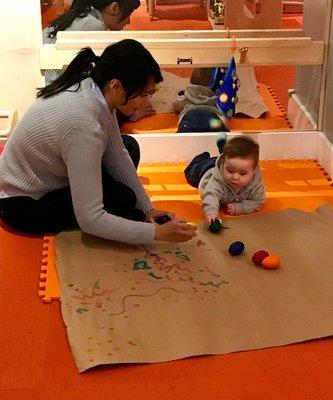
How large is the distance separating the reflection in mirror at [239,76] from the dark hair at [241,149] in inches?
21.2

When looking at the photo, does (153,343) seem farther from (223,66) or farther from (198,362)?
(223,66)

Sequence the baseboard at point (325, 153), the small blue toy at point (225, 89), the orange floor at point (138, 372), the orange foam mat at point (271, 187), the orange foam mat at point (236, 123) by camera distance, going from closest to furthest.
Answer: the orange floor at point (138, 372)
the orange foam mat at point (271, 187)
the baseboard at point (325, 153)
the small blue toy at point (225, 89)
the orange foam mat at point (236, 123)

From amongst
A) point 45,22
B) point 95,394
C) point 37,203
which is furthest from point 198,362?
point 45,22

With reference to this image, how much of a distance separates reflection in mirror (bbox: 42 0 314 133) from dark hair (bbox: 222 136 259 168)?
54cm

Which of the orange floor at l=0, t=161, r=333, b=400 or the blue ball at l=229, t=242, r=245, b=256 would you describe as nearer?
the orange floor at l=0, t=161, r=333, b=400

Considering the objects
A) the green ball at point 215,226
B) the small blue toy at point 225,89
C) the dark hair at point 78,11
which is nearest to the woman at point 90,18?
the dark hair at point 78,11

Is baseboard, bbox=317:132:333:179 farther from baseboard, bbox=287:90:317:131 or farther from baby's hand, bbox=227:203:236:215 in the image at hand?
baby's hand, bbox=227:203:236:215

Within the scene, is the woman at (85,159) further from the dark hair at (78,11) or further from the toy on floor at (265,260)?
the dark hair at (78,11)

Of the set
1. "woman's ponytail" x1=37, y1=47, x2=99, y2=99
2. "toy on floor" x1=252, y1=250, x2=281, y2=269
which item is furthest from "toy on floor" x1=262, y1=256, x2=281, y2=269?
"woman's ponytail" x1=37, y1=47, x2=99, y2=99

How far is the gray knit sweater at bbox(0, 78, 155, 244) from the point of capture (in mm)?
1669

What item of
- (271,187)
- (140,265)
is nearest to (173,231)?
(140,265)

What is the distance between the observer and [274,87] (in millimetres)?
2916

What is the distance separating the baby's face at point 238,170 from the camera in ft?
6.50

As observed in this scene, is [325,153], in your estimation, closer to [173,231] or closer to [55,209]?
[173,231]
